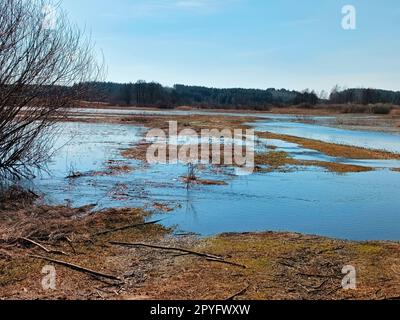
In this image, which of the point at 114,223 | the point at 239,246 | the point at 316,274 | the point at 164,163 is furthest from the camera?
the point at 164,163

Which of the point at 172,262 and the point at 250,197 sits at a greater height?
the point at 250,197

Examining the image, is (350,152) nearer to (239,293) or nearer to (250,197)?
(250,197)

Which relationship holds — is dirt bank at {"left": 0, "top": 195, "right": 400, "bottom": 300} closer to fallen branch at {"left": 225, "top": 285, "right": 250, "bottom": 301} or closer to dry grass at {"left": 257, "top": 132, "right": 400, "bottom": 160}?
fallen branch at {"left": 225, "top": 285, "right": 250, "bottom": 301}

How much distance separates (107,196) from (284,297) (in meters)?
8.30

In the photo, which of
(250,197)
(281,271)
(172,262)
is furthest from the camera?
(250,197)

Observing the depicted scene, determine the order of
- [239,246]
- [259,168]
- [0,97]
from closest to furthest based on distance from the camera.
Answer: [239,246]
[0,97]
[259,168]

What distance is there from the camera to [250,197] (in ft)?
46.5

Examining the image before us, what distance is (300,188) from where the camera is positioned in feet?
51.9

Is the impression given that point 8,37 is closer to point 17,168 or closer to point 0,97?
point 0,97

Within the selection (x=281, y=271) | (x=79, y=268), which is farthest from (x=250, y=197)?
(x=79, y=268)

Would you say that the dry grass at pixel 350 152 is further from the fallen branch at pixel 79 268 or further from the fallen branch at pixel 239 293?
the fallen branch at pixel 79 268

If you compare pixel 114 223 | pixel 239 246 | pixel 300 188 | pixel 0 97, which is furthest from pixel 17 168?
pixel 239 246

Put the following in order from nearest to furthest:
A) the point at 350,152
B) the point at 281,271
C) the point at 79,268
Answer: the point at 79,268 < the point at 281,271 < the point at 350,152

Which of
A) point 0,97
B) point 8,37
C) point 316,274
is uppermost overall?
point 8,37
